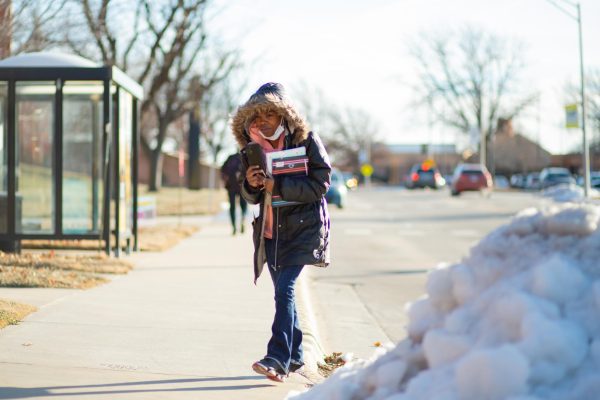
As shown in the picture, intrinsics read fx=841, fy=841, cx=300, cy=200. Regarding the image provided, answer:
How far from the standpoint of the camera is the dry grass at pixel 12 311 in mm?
6156

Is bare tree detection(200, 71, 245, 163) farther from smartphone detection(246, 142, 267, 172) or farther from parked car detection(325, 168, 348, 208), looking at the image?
smartphone detection(246, 142, 267, 172)

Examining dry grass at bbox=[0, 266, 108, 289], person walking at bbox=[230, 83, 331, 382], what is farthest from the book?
dry grass at bbox=[0, 266, 108, 289]

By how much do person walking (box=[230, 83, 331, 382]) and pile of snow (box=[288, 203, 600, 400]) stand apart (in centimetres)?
218

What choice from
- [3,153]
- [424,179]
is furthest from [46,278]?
[424,179]

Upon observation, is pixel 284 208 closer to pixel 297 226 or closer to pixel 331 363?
pixel 297 226

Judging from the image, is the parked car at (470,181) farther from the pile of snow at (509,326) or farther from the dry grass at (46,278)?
the pile of snow at (509,326)

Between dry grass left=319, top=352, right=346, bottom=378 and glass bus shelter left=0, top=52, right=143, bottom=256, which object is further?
glass bus shelter left=0, top=52, right=143, bottom=256

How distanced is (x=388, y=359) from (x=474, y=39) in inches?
2817

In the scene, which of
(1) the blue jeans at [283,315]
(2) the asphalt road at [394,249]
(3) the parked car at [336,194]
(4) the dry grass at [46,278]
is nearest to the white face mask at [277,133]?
(1) the blue jeans at [283,315]

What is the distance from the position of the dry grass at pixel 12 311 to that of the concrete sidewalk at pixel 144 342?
0.09 m

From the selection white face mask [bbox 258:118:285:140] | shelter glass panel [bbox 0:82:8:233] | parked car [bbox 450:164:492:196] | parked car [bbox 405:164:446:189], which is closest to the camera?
white face mask [bbox 258:118:285:140]

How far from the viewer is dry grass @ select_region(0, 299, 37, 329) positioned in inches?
242

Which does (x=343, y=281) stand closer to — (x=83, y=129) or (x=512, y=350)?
(x=83, y=129)

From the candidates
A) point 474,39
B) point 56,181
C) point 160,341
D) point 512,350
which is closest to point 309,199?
point 160,341
